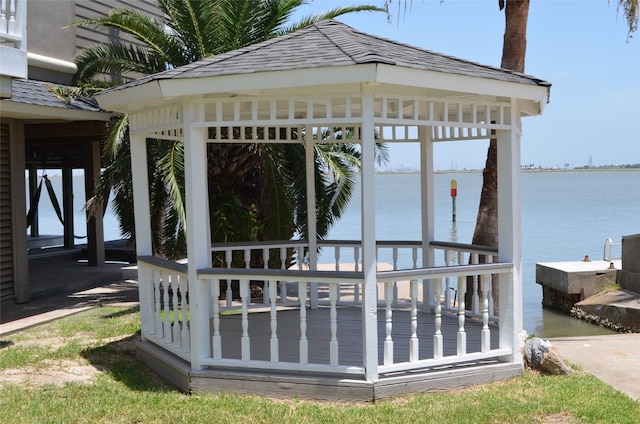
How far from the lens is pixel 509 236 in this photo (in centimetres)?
726

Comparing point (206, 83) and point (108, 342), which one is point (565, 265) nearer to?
point (108, 342)

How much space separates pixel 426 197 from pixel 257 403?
3885mm

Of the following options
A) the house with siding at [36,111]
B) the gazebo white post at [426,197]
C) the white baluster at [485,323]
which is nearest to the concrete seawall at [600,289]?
the gazebo white post at [426,197]

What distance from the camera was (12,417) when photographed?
6172 millimetres

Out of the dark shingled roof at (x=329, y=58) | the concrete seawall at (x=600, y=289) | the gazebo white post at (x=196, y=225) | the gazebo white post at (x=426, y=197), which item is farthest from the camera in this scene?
the concrete seawall at (x=600, y=289)

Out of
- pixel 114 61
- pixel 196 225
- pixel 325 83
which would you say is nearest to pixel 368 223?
pixel 325 83

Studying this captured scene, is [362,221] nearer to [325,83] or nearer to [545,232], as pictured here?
[325,83]

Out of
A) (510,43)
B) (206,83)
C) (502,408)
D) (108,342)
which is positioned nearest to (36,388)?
(108,342)

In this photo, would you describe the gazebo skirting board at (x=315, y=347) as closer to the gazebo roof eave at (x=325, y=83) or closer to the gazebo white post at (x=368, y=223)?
the gazebo white post at (x=368, y=223)

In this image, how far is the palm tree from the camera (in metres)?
11.7

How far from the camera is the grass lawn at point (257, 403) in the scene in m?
6.02

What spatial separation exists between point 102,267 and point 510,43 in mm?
9229

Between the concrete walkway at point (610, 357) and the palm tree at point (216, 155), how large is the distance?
5363 millimetres

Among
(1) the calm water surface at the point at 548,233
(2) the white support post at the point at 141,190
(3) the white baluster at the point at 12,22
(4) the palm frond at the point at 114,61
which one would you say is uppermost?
(4) the palm frond at the point at 114,61
